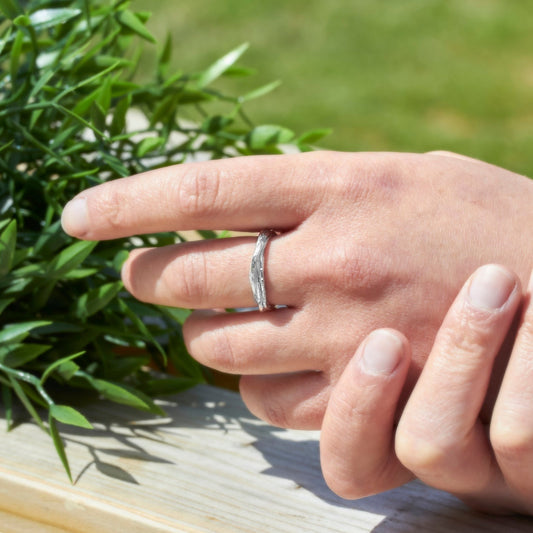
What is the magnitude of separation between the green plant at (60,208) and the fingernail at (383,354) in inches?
8.2

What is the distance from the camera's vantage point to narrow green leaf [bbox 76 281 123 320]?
635 mm

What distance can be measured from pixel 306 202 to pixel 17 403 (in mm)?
342

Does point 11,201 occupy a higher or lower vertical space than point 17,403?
higher

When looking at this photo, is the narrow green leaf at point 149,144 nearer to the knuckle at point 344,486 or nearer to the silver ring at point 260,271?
the silver ring at point 260,271

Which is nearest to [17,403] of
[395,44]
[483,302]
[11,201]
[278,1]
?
[11,201]

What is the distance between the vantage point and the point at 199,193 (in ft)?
1.88

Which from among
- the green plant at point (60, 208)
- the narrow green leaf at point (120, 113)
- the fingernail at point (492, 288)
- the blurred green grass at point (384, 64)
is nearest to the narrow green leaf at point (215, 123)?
the green plant at point (60, 208)

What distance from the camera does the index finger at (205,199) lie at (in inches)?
22.5

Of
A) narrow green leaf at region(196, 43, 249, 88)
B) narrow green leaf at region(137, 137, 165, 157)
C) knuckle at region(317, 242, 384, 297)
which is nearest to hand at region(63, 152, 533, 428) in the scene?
knuckle at region(317, 242, 384, 297)

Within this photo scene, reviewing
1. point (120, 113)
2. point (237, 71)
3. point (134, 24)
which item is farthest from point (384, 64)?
point (120, 113)

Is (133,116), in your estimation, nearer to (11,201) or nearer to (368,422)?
(11,201)

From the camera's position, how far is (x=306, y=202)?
575 millimetres

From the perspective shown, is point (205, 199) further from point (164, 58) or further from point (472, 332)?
point (164, 58)

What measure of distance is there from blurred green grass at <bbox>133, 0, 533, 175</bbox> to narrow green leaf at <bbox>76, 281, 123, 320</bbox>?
252cm
